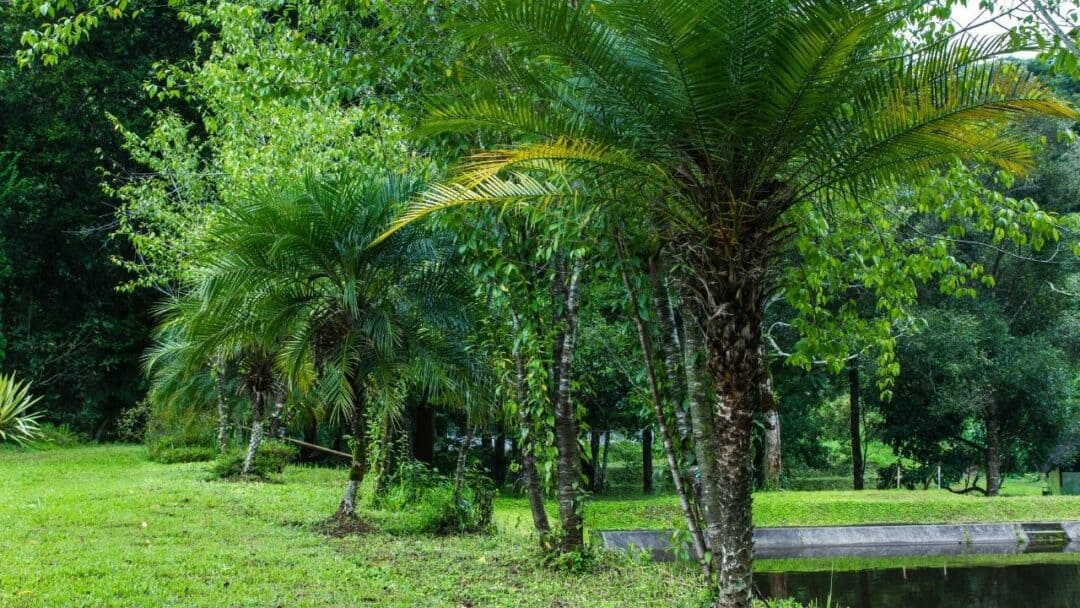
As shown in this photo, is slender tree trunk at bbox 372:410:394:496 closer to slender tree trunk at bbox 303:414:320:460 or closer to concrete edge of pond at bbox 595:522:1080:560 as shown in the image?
concrete edge of pond at bbox 595:522:1080:560

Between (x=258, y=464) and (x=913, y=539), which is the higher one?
(x=258, y=464)

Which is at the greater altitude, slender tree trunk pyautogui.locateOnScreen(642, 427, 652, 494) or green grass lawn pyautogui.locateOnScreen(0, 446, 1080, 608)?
slender tree trunk pyautogui.locateOnScreen(642, 427, 652, 494)

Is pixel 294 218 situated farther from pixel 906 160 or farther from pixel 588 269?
pixel 906 160

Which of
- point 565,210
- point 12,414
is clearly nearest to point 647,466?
point 12,414

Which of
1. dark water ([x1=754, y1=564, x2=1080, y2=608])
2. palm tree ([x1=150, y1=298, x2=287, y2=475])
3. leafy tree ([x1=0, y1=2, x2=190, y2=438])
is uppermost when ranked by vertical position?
leafy tree ([x1=0, y1=2, x2=190, y2=438])

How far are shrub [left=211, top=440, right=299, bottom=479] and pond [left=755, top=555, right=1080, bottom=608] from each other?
7.95 metres

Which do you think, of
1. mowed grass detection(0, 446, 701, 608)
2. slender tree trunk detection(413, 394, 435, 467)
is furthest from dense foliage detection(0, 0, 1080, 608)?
slender tree trunk detection(413, 394, 435, 467)

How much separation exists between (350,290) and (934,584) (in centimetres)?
772

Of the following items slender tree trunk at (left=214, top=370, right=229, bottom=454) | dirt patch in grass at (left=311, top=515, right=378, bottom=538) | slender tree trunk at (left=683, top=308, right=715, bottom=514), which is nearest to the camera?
slender tree trunk at (left=683, top=308, right=715, bottom=514)

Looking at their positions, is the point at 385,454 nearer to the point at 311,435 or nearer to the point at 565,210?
the point at 565,210

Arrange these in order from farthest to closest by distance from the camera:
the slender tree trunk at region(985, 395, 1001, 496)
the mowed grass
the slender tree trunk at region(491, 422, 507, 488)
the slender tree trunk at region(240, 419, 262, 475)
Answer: the slender tree trunk at region(491, 422, 507, 488) < the slender tree trunk at region(985, 395, 1001, 496) < the slender tree trunk at region(240, 419, 262, 475) < the mowed grass

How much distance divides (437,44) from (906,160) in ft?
12.5

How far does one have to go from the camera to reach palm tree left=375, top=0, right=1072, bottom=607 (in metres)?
4.62

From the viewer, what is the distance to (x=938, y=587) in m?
10.7
